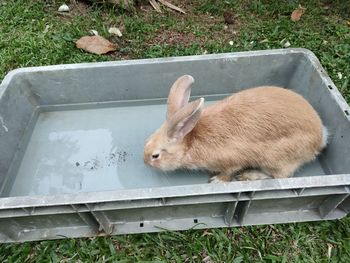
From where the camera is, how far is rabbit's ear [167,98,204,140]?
2418mm

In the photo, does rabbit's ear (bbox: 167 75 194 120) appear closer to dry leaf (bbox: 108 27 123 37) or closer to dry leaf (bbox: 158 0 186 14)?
dry leaf (bbox: 108 27 123 37)

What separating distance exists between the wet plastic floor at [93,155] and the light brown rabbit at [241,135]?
1.12 feet

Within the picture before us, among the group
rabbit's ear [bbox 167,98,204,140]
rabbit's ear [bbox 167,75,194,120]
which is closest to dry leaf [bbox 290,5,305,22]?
rabbit's ear [bbox 167,75,194,120]

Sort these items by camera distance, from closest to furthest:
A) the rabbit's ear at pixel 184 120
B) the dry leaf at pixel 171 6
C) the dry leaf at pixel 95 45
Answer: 1. the rabbit's ear at pixel 184 120
2. the dry leaf at pixel 95 45
3. the dry leaf at pixel 171 6

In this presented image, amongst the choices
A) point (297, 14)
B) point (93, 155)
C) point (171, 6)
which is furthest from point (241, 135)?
point (171, 6)

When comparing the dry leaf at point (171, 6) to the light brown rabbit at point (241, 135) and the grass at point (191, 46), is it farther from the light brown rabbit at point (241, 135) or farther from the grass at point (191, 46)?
the light brown rabbit at point (241, 135)

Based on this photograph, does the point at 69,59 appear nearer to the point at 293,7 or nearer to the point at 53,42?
the point at 53,42

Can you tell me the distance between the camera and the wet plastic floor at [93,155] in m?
3.05

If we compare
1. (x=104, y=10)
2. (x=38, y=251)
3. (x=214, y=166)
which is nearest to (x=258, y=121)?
(x=214, y=166)

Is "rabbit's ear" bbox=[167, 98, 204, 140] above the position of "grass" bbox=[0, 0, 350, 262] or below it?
above

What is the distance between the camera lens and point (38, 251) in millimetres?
2615

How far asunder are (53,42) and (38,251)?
2509 millimetres

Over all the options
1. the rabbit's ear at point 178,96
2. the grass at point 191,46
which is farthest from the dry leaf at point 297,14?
the rabbit's ear at point 178,96

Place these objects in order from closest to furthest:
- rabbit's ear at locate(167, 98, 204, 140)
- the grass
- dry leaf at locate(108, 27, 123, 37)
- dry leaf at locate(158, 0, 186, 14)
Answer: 1. rabbit's ear at locate(167, 98, 204, 140)
2. the grass
3. dry leaf at locate(108, 27, 123, 37)
4. dry leaf at locate(158, 0, 186, 14)
